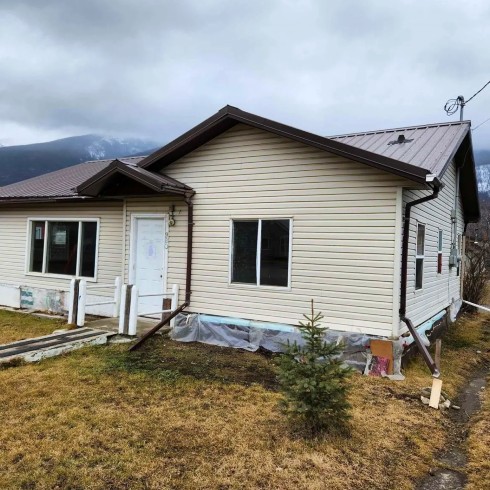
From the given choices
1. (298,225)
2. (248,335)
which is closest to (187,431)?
(248,335)

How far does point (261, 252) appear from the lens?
736 centimetres

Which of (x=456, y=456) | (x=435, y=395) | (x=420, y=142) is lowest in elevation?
(x=456, y=456)

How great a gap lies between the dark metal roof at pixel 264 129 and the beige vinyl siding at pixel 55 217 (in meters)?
2.16

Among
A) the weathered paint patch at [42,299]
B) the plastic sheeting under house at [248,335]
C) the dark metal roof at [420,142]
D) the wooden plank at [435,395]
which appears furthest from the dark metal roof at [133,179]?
the wooden plank at [435,395]

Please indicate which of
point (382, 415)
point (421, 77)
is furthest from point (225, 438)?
point (421, 77)

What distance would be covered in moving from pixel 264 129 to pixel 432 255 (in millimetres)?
4359

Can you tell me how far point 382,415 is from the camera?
15.3ft

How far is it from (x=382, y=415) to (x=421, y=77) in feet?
93.0

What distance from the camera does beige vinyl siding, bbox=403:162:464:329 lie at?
6.88 meters

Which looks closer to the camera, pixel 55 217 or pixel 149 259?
pixel 149 259

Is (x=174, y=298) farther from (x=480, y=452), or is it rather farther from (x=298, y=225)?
(x=480, y=452)

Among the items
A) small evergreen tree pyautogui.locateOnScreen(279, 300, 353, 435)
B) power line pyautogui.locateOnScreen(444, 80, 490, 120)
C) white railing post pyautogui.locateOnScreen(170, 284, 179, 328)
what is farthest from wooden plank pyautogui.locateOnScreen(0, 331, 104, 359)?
power line pyautogui.locateOnScreen(444, 80, 490, 120)

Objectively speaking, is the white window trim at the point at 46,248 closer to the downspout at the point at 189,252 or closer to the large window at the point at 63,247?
the large window at the point at 63,247

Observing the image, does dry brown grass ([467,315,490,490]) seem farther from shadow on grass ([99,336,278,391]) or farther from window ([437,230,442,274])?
window ([437,230,442,274])
